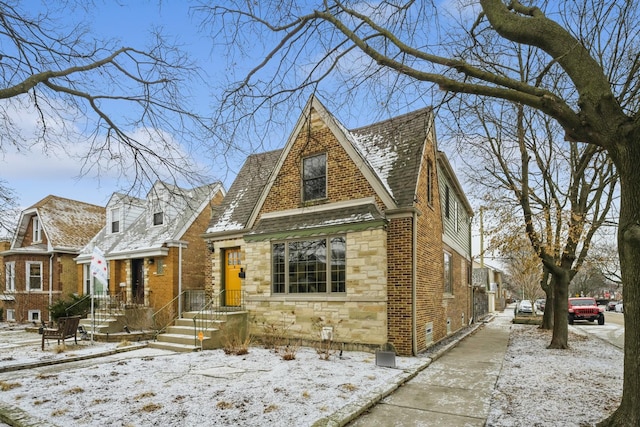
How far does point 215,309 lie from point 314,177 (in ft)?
20.2

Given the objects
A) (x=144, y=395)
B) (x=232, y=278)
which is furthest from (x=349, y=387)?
(x=232, y=278)

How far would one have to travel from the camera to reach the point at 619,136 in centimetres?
493

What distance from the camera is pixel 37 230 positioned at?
88.1 feet

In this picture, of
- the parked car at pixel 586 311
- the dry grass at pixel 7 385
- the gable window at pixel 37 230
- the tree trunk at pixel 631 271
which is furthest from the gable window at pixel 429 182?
the gable window at pixel 37 230

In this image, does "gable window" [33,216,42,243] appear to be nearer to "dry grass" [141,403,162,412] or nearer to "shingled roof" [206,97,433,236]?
"shingled roof" [206,97,433,236]

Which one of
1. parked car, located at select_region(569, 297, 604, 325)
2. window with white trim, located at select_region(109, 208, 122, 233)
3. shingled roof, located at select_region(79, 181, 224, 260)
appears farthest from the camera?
parked car, located at select_region(569, 297, 604, 325)

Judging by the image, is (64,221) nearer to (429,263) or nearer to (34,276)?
(34,276)

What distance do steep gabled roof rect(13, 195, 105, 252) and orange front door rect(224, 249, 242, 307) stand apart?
15283 millimetres

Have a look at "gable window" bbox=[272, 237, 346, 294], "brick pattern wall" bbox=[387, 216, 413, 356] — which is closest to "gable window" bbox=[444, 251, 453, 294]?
"brick pattern wall" bbox=[387, 216, 413, 356]

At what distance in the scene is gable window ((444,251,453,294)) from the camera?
16.5 metres

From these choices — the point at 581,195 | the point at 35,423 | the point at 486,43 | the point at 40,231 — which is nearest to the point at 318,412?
the point at 35,423

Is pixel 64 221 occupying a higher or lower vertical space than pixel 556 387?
higher

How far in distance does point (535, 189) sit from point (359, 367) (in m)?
10.8

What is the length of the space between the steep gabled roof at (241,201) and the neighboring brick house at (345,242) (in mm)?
115
